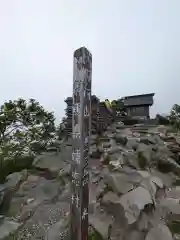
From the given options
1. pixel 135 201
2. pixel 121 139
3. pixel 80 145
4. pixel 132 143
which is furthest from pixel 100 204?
pixel 121 139

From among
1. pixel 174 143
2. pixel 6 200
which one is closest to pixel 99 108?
pixel 174 143

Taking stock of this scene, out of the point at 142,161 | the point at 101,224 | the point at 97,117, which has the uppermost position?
the point at 97,117

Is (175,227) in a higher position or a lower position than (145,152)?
lower

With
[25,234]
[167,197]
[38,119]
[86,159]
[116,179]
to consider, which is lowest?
[25,234]

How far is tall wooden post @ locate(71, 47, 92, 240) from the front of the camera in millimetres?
1193

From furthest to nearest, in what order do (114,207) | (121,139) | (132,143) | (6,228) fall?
1. (121,139)
2. (132,143)
3. (114,207)
4. (6,228)

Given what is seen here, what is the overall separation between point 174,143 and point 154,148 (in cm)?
81

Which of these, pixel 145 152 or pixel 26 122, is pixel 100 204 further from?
pixel 26 122

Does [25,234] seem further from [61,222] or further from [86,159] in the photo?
[86,159]

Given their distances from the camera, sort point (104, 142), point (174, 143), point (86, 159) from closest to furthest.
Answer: point (86, 159), point (104, 142), point (174, 143)

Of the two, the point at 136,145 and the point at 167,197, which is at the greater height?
the point at 136,145

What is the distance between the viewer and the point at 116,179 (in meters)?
1.44

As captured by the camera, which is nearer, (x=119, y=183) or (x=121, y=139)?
(x=119, y=183)

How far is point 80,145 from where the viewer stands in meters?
1.20
